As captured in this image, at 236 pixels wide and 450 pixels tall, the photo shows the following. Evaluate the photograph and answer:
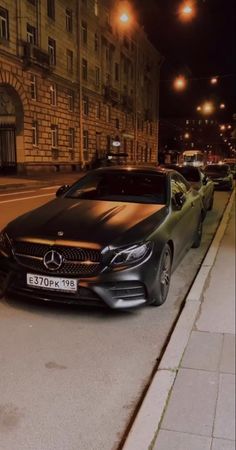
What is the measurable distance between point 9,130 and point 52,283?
26.6 m

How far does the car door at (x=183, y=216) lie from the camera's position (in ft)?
17.5

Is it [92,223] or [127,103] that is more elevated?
[127,103]

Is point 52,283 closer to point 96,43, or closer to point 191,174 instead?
point 191,174

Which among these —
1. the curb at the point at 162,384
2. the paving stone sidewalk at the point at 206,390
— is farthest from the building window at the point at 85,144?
the paving stone sidewalk at the point at 206,390

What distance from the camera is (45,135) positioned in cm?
3125

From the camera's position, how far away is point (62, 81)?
32.9 meters

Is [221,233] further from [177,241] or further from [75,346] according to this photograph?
[75,346]

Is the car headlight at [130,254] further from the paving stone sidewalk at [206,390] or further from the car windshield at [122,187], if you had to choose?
the car windshield at [122,187]

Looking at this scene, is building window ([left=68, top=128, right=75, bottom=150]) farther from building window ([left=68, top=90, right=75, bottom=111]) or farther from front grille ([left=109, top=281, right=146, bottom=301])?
front grille ([left=109, top=281, right=146, bottom=301])

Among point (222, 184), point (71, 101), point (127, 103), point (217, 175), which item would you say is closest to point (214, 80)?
point (71, 101)

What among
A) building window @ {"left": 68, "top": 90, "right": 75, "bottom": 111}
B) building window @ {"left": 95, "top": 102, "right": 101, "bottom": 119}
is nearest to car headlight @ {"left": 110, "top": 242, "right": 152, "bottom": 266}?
building window @ {"left": 68, "top": 90, "right": 75, "bottom": 111}

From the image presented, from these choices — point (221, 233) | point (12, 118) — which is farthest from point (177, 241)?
point (12, 118)

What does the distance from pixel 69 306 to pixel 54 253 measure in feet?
2.42

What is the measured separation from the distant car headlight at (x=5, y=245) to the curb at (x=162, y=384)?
1.72 m
